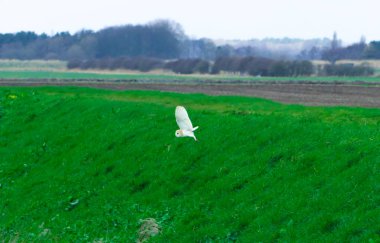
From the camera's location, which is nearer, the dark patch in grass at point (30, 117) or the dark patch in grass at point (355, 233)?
the dark patch in grass at point (355, 233)

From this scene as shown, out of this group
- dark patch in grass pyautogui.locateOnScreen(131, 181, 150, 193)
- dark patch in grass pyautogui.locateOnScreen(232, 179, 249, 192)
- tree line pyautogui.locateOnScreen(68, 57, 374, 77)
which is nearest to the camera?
dark patch in grass pyautogui.locateOnScreen(232, 179, 249, 192)

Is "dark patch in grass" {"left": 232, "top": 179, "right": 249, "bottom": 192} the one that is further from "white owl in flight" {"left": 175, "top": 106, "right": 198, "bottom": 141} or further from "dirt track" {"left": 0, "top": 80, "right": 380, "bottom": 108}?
"dirt track" {"left": 0, "top": 80, "right": 380, "bottom": 108}

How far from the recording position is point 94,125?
28.1m

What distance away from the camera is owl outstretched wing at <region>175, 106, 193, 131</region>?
60.2 ft

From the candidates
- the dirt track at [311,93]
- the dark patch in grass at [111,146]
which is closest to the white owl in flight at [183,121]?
the dark patch in grass at [111,146]

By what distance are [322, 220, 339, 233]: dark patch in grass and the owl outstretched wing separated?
604 cm

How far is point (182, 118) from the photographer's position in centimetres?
1867

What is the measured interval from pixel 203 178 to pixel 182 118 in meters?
1.69

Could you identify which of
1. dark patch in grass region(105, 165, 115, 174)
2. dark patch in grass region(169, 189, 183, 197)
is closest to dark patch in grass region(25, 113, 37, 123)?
dark patch in grass region(105, 165, 115, 174)

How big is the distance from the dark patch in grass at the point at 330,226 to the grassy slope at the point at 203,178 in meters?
0.02

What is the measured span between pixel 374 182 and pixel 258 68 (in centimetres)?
9023

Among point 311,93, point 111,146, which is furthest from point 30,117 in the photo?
point 311,93

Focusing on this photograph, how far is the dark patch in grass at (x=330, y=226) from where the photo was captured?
13.3 metres

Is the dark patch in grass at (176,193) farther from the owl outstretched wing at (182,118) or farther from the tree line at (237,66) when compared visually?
the tree line at (237,66)
